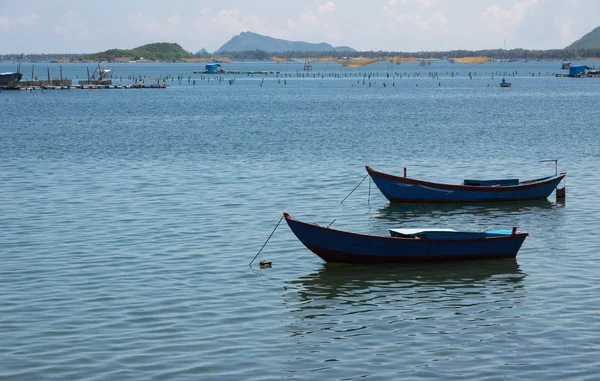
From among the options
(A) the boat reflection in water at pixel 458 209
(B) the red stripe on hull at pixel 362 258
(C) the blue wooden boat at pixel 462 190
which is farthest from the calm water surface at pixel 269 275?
(C) the blue wooden boat at pixel 462 190

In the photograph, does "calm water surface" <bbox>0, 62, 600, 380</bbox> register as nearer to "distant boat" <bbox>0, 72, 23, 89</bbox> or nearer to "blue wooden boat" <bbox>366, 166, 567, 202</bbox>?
"blue wooden boat" <bbox>366, 166, 567, 202</bbox>

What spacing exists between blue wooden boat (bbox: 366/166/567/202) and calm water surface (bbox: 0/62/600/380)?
2.20ft

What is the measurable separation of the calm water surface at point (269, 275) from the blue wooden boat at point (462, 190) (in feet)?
2.20

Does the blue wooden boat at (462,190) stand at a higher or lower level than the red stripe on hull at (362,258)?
higher

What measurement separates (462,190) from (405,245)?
1390 cm

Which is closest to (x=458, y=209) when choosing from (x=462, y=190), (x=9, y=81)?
(x=462, y=190)

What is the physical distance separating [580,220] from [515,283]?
1284cm

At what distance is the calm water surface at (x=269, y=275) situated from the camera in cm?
2272

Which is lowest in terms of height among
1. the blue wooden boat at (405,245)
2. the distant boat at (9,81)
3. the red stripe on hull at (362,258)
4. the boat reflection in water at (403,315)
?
the boat reflection in water at (403,315)

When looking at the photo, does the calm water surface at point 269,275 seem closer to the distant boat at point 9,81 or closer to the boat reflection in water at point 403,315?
the boat reflection in water at point 403,315

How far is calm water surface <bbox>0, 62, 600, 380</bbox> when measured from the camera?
74.5 ft

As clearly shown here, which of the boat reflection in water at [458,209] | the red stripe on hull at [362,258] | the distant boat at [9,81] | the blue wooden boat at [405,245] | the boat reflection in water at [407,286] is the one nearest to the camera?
the boat reflection in water at [407,286]

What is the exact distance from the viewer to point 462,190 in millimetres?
45375

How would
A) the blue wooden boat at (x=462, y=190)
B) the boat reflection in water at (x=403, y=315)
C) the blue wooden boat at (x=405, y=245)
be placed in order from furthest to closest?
1. the blue wooden boat at (x=462, y=190)
2. the blue wooden boat at (x=405, y=245)
3. the boat reflection in water at (x=403, y=315)
